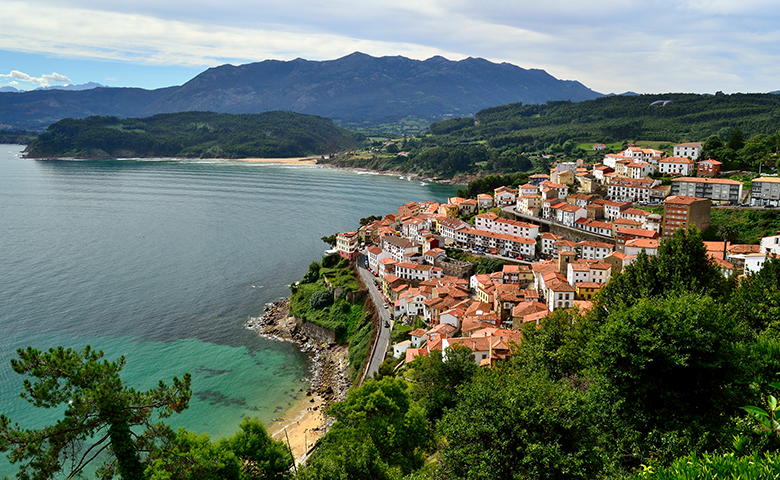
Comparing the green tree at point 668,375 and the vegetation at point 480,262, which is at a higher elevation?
the green tree at point 668,375

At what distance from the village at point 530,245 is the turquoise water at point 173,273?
6686 millimetres

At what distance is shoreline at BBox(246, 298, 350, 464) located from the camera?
1977 centimetres

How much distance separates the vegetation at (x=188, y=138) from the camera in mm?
124375

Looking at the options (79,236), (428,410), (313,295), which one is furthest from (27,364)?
(79,236)

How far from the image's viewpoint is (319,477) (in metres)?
10.2

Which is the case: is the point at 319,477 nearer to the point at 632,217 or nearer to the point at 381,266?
the point at 381,266

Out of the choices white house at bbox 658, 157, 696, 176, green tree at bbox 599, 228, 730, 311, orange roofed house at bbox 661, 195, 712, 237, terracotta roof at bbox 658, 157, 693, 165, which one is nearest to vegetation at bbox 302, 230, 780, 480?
green tree at bbox 599, 228, 730, 311

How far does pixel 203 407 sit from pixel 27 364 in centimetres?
1602

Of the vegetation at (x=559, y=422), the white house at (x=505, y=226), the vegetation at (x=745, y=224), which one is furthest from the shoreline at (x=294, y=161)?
the vegetation at (x=559, y=422)

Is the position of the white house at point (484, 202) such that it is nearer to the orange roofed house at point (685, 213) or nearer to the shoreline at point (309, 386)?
the orange roofed house at point (685, 213)

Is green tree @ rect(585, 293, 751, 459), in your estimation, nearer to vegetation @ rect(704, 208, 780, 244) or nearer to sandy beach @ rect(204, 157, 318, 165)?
vegetation @ rect(704, 208, 780, 244)

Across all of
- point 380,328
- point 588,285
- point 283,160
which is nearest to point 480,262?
point 588,285

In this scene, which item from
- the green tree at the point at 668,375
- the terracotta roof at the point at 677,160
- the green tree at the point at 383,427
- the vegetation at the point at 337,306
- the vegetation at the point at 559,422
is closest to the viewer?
the vegetation at the point at 559,422

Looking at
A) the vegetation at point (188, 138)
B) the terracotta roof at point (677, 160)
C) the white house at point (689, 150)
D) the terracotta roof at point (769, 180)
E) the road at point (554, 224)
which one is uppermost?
the vegetation at point (188, 138)
